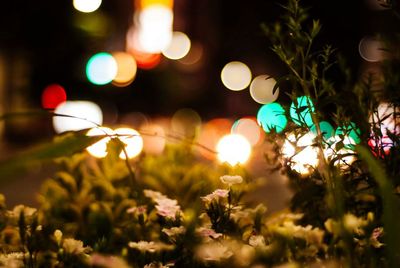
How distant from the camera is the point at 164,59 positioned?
34250 millimetres

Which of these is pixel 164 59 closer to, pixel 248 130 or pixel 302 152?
pixel 248 130

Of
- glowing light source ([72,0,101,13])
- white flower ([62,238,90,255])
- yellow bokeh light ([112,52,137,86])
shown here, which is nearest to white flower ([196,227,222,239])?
white flower ([62,238,90,255])

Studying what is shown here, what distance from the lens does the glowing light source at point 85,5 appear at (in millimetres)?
17594

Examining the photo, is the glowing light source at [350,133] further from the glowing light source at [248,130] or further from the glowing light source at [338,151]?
the glowing light source at [248,130]

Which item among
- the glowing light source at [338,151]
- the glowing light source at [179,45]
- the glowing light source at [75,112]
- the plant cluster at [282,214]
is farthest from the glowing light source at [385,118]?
the glowing light source at [179,45]

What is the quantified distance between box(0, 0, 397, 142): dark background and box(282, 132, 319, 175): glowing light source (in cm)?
67

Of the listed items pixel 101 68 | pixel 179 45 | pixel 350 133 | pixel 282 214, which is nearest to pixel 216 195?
pixel 350 133

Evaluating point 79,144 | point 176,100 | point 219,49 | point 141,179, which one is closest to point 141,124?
point 176,100

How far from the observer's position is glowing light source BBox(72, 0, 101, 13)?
1759cm

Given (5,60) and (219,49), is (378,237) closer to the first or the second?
(5,60)

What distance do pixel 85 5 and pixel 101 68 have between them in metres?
8.26

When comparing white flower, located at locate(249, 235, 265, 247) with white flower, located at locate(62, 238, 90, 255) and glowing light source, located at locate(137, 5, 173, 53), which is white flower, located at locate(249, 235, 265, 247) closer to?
white flower, located at locate(62, 238, 90, 255)

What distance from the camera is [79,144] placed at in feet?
5.39

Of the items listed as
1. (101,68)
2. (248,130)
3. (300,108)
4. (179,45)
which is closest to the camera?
(300,108)
